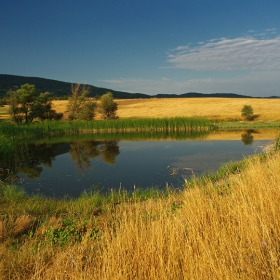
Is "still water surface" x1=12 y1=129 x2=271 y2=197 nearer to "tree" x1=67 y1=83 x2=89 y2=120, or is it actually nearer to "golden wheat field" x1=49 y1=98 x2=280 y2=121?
"tree" x1=67 y1=83 x2=89 y2=120

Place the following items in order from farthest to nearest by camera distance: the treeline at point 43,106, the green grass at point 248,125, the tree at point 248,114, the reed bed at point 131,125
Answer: the tree at point 248,114, the treeline at point 43,106, the green grass at point 248,125, the reed bed at point 131,125

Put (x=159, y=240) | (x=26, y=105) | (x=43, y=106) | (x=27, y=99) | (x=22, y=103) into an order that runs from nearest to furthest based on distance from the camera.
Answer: (x=159, y=240), (x=27, y=99), (x=22, y=103), (x=26, y=105), (x=43, y=106)

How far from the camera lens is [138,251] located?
2.77 meters

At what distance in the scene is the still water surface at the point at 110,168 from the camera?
10.5 metres

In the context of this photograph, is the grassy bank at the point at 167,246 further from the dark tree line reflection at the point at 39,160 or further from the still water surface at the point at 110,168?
the dark tree line reflection at the point at 39,160

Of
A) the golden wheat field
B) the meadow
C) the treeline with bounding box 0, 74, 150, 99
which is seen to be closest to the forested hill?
the treeline with bounding box 0, 74, 150, 99

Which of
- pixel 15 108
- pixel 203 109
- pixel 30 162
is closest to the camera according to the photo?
pixel 30 162

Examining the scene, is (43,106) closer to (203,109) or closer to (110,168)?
(203,109)

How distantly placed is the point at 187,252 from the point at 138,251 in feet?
1.55

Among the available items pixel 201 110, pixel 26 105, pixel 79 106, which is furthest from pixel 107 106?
pixel 201 110

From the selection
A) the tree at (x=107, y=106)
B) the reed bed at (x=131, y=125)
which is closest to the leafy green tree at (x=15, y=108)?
the reed bed at (x=131, y=125)

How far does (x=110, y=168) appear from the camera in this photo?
1382cm

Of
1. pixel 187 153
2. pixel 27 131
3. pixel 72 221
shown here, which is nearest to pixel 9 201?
pixel 72 221

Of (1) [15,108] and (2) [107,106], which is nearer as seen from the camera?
(1) [15,108]
